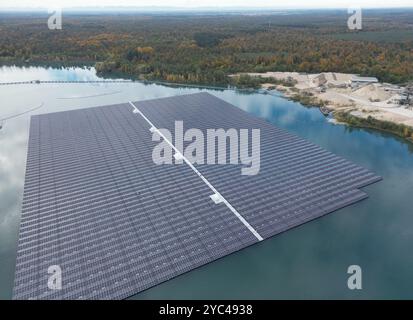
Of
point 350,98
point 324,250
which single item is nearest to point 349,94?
point 350,98

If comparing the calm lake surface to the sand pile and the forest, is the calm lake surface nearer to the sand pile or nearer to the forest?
the sand pile

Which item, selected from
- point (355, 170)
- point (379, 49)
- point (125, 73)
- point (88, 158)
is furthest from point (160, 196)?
Answer: point (379, 49)

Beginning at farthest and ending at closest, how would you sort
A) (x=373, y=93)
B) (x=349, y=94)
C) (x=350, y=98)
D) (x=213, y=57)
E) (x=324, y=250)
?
1. (x=213, y=57)
2. (x=349, y=94)
3. (x=350, y=98)
4. (x=373, y=93)
5. (x=324, y=250)

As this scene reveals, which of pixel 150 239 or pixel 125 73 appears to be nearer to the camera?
pixel 150 239

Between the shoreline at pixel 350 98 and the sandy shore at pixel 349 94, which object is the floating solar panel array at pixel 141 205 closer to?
the shoreline at pixel 350 98

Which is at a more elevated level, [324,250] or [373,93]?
[373,93]

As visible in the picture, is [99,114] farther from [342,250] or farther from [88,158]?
[342,250]

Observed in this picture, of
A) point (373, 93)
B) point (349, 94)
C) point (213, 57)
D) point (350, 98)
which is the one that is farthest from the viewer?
point (213, 57)

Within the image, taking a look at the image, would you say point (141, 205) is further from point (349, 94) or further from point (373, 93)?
point (349, 94)

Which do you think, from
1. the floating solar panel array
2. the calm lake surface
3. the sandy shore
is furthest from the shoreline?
the floating solar panel array
